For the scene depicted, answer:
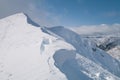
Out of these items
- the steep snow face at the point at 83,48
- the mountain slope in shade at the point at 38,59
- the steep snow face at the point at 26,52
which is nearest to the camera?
the steep snow face at the point at 26,52

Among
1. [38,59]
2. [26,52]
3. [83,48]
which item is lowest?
[38,59]

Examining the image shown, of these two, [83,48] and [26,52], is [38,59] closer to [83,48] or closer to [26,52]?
[26,52]

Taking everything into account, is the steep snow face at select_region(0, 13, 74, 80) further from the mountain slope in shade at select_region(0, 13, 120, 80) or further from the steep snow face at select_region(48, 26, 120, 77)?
the steep snow face at select_region(48, 26, 120, 77)

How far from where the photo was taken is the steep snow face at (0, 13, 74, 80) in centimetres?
1731

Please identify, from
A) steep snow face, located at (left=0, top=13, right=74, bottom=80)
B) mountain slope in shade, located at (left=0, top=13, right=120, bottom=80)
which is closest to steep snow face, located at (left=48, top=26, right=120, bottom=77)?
steep snow face, located at (left=0, top=13, right=74, bottom=80)

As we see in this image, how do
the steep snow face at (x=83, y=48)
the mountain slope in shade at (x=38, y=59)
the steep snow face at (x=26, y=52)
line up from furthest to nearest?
1. the steep snow face at (x=83, y=48)
2. the mountain slope in shade at (x=38, y=59)
3. the steep snow face at (x=26, y=52)

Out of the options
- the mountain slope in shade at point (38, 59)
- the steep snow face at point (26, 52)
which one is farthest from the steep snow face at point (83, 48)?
the mountain slope in shade at point (38, 59)

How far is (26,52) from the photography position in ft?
70.0

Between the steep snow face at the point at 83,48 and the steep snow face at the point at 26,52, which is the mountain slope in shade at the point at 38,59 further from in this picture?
the steep snow face at the point at 83,48

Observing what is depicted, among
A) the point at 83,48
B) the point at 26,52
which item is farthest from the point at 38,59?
the point at 83,48

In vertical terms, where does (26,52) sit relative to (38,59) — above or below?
above

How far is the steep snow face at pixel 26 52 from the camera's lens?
56.8 feet

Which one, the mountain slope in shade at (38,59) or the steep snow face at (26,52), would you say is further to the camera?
the mountain slope in shade at (38,59)

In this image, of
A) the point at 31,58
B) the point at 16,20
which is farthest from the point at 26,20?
the point at 31,58
